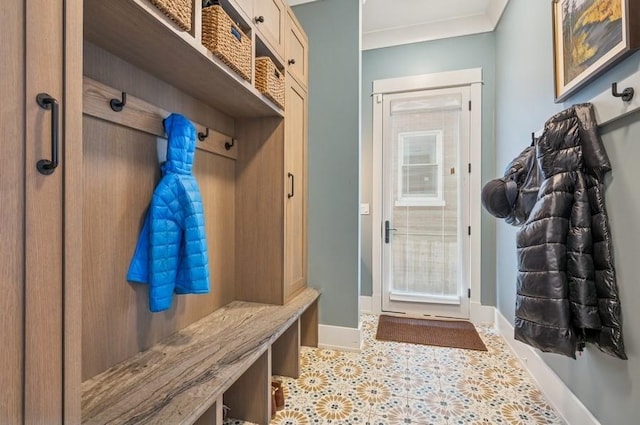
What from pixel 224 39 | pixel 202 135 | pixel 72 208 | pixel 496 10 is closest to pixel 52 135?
pixel 72 208

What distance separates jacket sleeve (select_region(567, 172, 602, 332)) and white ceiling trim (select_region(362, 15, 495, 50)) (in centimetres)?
230

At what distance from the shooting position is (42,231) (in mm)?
637

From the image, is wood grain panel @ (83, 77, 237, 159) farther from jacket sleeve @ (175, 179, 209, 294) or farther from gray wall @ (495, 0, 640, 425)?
gray wall @ (495, 0, 640, 425)

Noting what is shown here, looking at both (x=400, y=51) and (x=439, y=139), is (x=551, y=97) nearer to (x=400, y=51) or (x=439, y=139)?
(x=439, y=139)

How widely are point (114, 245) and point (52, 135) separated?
0.64 meters

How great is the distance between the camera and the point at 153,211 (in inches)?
48.3

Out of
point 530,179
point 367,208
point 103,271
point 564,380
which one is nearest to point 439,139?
point 367,208

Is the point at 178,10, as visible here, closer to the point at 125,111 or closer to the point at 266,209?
the point at 125,111

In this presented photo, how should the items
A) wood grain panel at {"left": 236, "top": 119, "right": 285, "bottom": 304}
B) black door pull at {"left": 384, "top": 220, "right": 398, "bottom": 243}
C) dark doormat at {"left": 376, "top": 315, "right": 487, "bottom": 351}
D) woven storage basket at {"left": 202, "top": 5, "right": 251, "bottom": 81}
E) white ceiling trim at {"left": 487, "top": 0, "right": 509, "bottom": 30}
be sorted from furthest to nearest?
black door pull at {"left": 384, "top": 220, "right": 398, "bottom": 243} → white ceiling trim at {"left": 487, "top": 0, "right": 509, "bottom": 30} → dark doormat at {"left": 376, "top": 315, "right": 487, "bottom": 351} → wood grain panel at {"left": 236, "top": 119, "right": 285, "bottom": 304} → woven storage basket at {"left": 202, "top": 5, "right": 251, "bottom": 81}

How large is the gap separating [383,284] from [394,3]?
2684 mm

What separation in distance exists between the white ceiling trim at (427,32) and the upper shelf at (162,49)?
2.09 m

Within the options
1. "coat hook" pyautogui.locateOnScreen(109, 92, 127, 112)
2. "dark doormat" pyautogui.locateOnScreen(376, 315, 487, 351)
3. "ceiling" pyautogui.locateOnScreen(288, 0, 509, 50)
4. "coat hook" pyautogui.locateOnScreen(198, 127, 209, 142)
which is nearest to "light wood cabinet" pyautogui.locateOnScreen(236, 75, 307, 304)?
"coat hook" pyautogui.locateOnScreen(198, 127, 209, 142)

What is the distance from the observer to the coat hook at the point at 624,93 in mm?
1069

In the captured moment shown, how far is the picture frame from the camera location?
42.3 inches
